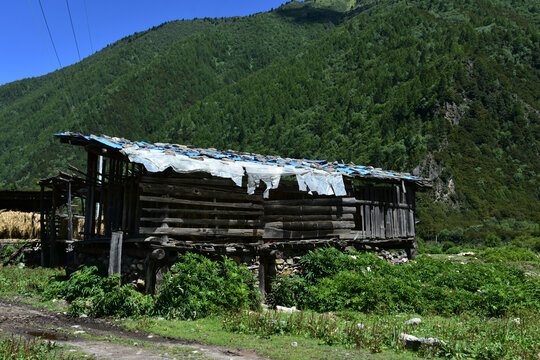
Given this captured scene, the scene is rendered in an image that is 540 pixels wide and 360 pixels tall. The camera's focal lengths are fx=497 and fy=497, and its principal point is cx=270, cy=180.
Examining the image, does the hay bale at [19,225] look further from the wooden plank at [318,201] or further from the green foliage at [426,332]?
the green foliage at [426,332]

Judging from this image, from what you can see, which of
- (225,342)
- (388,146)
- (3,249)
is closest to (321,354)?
(225,342)

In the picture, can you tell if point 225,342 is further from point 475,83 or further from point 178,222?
point 475,83

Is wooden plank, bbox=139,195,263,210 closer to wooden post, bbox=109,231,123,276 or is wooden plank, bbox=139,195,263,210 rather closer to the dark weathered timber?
the dark weathered timber

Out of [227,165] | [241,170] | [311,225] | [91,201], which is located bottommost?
[311,225]

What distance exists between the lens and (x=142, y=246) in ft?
44.5

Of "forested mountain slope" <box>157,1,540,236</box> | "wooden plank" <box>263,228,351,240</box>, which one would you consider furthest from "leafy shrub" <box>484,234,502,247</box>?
"wooden plank" <box>263,228,351,240</box>

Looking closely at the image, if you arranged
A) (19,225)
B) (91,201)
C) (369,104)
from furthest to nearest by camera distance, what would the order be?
1. (369,104)
2. (19,225)
3. (91,201)

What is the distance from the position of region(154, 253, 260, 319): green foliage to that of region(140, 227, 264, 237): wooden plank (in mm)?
893

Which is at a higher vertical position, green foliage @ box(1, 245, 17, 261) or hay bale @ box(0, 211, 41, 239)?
hay bale @ box(0, 211, 41, 239)

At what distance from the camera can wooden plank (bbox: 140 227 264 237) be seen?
13.2m

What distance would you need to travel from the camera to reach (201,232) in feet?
46.1

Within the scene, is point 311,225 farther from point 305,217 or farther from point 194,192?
point 194,192

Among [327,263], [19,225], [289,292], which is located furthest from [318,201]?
[19,225]

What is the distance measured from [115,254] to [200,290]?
2.80 m
